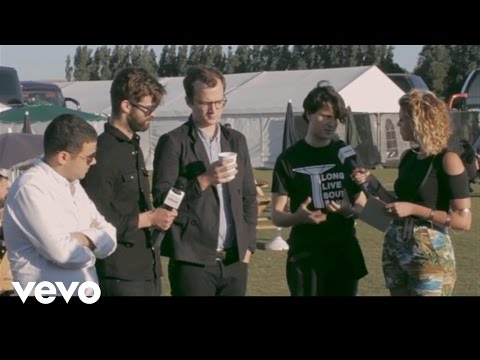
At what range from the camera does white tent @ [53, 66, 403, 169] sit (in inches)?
1262

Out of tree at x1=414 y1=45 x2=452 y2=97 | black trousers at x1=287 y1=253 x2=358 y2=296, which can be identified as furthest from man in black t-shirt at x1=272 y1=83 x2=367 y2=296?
tree at x1=414 y1=45 x2=452 y2=97

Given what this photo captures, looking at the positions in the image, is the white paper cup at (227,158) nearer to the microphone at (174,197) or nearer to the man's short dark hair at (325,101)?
the microphone at (174,197)

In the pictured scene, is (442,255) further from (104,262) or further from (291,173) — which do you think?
(104,262)

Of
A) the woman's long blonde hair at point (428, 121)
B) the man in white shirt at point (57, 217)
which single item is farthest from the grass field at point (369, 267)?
the man in white shirt at point (57, 217)

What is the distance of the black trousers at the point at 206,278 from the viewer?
4422 millimetres

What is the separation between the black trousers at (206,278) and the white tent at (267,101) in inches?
1040

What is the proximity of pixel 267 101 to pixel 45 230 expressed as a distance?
29.6 meters

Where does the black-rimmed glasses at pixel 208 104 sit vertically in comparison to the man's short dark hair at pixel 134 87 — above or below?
below

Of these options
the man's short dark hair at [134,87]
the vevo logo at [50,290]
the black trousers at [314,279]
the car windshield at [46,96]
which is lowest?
the car windshield at [46,96]

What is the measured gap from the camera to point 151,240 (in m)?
4.27

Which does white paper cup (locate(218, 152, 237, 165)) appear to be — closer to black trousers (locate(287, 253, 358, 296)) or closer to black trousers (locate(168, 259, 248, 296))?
black trousers (locate(168, 259, 248, 296))

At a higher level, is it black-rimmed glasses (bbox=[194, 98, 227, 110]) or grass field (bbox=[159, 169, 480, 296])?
black-rimmed glasses (bbox=[194, 98, 227, 110])

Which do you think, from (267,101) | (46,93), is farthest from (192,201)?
(267,101)

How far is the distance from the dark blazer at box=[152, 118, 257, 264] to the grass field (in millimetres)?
4038
